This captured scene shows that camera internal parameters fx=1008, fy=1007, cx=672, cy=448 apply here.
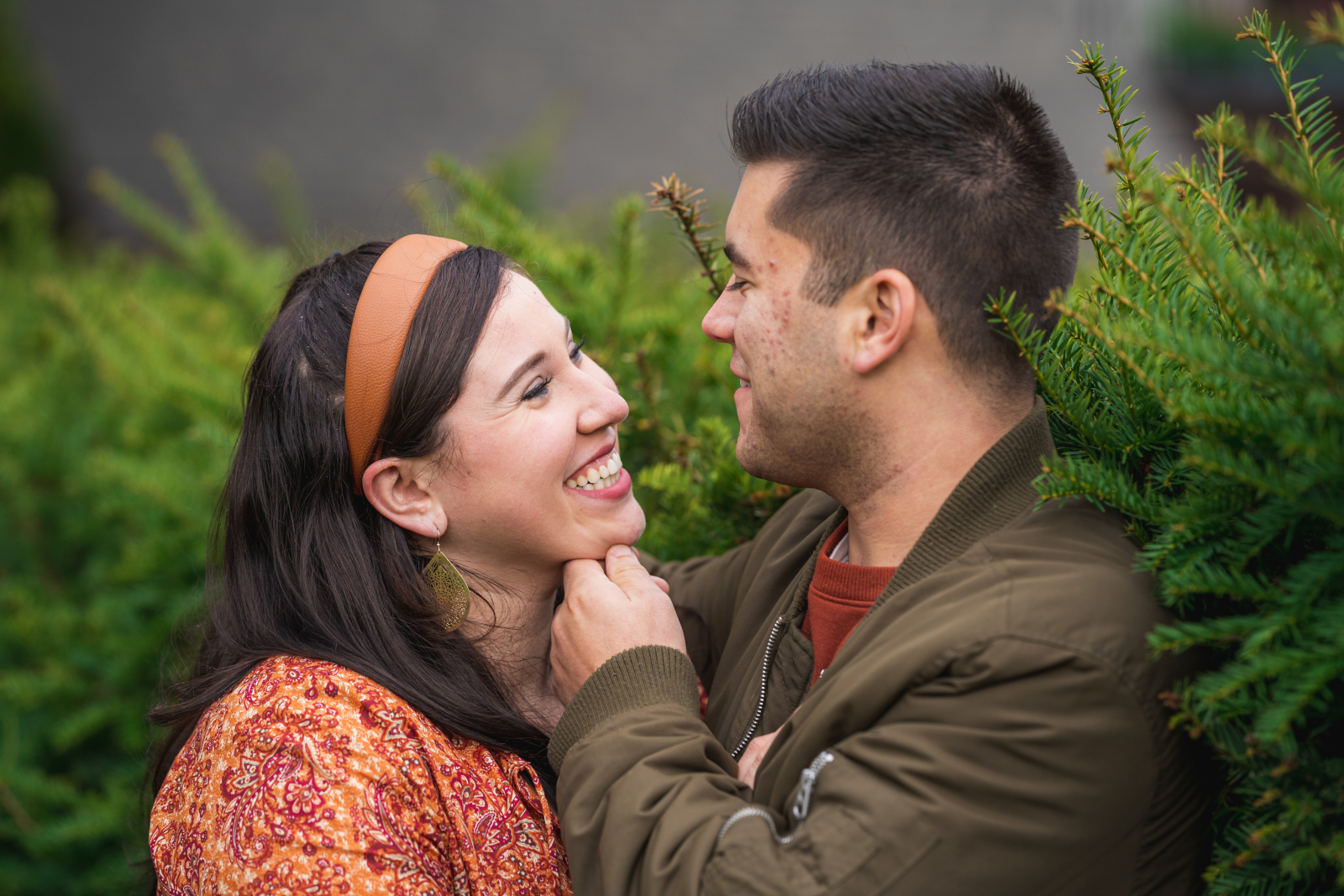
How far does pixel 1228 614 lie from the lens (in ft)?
5.14

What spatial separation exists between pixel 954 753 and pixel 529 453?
110 cm

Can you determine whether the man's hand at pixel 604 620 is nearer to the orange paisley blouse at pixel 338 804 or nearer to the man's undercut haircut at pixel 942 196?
the orange paisley blouse at pixel 338 804

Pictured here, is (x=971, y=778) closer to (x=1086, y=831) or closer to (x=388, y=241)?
(x=1086, y=831)

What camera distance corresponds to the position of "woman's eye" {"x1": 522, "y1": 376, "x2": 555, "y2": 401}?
7.31 ft

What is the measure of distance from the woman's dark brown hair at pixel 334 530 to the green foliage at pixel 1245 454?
3.85 feet

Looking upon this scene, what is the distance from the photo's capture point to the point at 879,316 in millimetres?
1931

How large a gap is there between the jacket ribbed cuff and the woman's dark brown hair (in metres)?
0.28

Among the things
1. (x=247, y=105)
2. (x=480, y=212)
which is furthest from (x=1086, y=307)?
(x=247, y=105)

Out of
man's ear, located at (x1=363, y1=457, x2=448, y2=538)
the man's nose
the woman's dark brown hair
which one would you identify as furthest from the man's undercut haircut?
man's ear, located at (x1=363, y1=457, x2=448, y2=538)

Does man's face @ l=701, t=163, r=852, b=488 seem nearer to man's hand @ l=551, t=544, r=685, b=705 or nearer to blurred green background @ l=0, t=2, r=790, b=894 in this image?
man's hand @ l=551, t=544, r=685, b=705

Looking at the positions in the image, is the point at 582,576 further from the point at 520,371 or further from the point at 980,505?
the point at 980,505

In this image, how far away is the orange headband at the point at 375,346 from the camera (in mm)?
2166

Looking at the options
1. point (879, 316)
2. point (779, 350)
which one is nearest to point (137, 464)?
point (779, 350)

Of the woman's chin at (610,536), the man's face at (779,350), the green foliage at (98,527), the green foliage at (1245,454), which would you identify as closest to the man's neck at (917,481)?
the man's face at (779,350)
